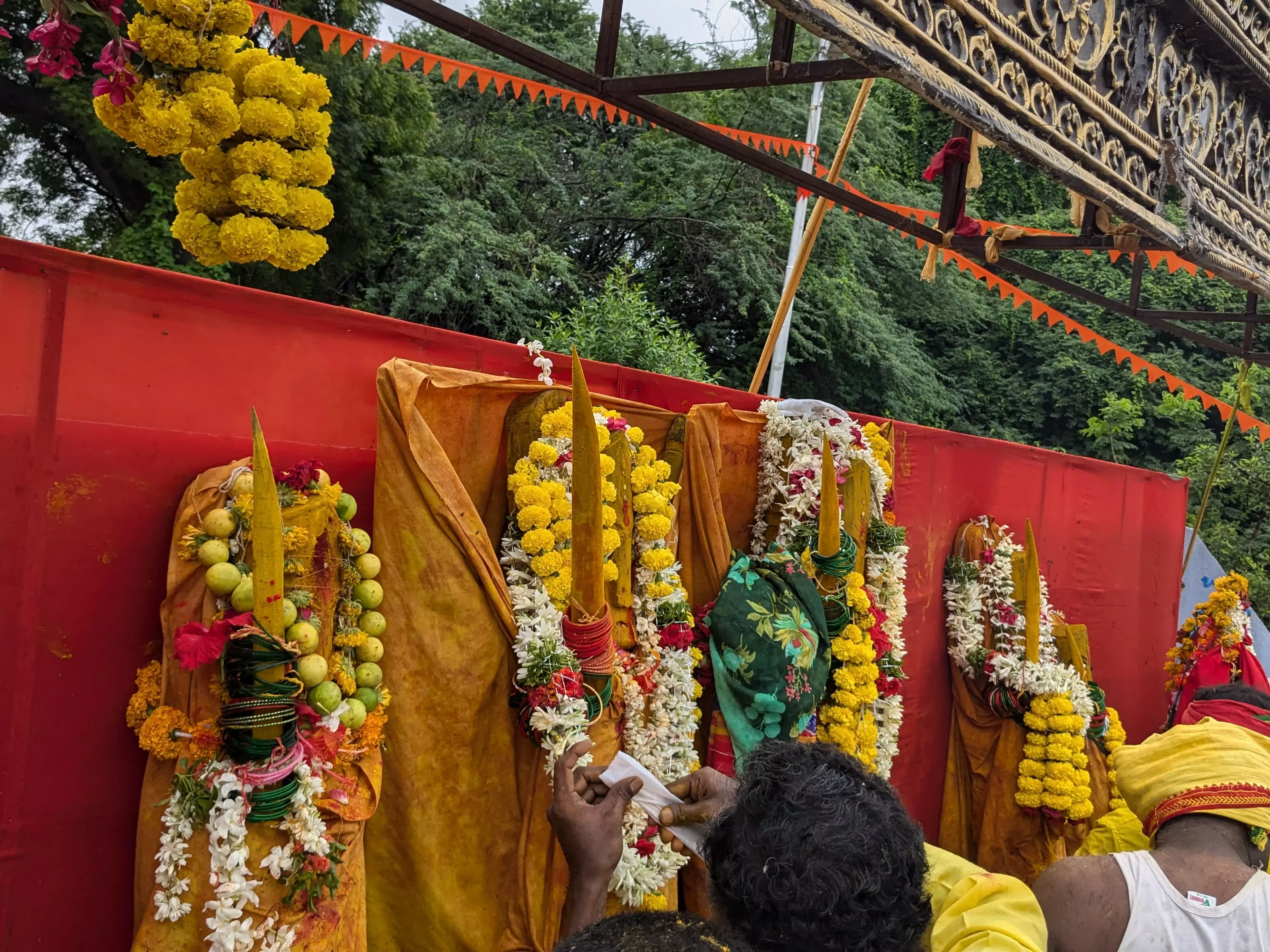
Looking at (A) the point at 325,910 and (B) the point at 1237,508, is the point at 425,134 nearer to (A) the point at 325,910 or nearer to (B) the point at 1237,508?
(A) the point at 325,910

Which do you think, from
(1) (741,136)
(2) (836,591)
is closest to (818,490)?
(2) (836,591)

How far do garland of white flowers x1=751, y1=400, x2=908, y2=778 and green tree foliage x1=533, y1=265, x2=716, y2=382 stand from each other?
168 inches

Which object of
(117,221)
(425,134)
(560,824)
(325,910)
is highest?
(425,134)

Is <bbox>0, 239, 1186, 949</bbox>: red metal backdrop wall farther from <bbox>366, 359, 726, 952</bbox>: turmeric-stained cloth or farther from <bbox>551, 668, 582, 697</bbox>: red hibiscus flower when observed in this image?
<bbox>551, 668, 582, 697</bbox>: red hibiscus flower

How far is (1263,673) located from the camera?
595 centimetres

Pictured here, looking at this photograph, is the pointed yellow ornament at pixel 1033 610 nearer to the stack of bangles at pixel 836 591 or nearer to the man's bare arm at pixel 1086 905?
the stack of bangles at pixel 836 591

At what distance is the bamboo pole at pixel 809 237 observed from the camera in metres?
4.41

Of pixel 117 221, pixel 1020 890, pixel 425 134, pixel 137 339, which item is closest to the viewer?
pixel 1020 890

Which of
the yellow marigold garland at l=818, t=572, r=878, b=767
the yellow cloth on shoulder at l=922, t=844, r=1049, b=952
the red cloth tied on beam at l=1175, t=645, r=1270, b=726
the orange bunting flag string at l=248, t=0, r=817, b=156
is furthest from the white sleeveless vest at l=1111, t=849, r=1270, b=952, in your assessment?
the red cloth tied on beam at l=1175, t=645, r=1270, b=726

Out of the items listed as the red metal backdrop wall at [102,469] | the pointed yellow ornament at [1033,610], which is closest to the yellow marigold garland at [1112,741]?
the pointed yellow ornament at [1033,610]

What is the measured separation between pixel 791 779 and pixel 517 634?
140 centimetres

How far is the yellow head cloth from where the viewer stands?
218 cm

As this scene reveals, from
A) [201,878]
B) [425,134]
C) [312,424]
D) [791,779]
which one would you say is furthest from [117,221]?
[791,779]

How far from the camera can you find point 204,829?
6.83 feet
